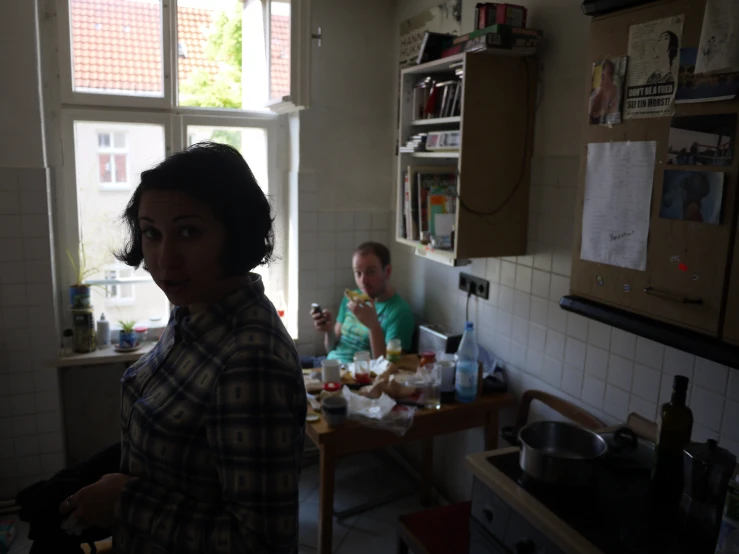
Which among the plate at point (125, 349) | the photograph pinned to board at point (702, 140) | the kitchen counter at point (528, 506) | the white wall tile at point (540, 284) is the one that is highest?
the photograph pinned to board at point (702, 140)

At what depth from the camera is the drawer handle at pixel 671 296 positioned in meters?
1.30

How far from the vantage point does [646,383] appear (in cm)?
181

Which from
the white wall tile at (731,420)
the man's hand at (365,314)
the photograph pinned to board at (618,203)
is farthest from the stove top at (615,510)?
the man's hand at (365,314)

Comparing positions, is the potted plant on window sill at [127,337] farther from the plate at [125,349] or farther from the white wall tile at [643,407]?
the white wall tile at [643,407]

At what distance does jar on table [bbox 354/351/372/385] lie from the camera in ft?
8.01

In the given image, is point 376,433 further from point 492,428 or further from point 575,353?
point 575,353

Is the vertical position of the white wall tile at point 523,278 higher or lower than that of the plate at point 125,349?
higher

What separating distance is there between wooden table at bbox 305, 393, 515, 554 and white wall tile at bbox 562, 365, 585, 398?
0.30 m

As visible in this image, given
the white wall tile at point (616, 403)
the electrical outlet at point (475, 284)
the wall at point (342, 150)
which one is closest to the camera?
the white wall tile at point (616, 403)

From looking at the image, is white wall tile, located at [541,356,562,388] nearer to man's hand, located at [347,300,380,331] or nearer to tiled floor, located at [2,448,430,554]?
man's hand, located at [347,300,380,331]

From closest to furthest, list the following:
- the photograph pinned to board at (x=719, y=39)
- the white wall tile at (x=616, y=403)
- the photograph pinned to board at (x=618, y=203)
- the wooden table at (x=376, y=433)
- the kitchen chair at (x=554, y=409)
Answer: the photograph pinned to board at (x=719, y=39), the photograph pinned to board at (x=618, y=203), the white wall tile at (x=616, y=403), the kitchen chair at (x=554, y=409), the wooden table at (x=376, y=433)

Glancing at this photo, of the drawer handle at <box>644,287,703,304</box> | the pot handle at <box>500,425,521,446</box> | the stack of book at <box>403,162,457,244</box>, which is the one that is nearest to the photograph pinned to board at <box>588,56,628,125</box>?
the drawer handle at <box>644,287,703,304</box>

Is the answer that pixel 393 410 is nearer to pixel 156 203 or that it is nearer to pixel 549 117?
pixel 549 117

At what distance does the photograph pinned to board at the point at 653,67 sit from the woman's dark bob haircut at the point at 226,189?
95 centimetres
